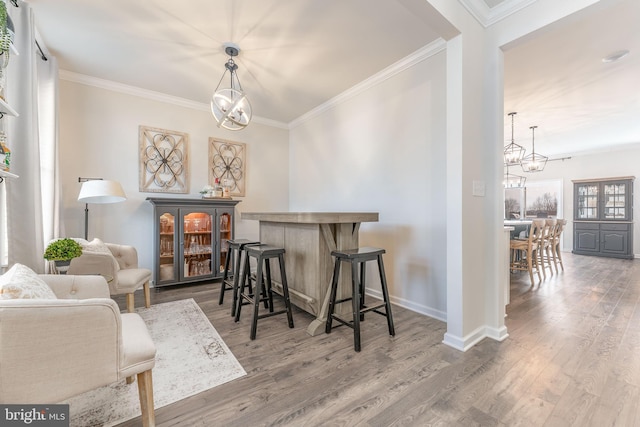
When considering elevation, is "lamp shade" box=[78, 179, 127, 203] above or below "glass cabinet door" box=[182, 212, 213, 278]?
above

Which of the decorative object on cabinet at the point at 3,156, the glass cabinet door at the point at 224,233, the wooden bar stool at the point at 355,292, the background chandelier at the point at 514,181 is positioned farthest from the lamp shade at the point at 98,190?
the background chandelier at the point at 514,181

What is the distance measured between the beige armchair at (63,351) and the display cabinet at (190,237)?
2.65 m

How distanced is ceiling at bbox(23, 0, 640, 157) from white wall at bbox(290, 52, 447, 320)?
1.17ft

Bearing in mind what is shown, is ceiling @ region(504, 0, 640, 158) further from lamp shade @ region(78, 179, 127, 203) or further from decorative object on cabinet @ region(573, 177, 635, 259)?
lamp shade @ region(78, 179, 127, 203)

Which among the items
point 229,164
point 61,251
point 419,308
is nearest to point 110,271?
point 61,251

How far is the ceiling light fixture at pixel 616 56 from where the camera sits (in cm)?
280

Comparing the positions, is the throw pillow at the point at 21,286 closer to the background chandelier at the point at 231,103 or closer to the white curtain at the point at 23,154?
the white curtain at the point at 23,154

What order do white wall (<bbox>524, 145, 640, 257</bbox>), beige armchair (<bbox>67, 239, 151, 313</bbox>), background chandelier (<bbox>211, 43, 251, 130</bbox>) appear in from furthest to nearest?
white wall (<bbox>524, 145, 640, 257</bbox>)
background chandelier (<bbox>211, 43, 251, 130</bbox>)
beige armchair (<bbox>67, 239, 151, 313</bbox>)

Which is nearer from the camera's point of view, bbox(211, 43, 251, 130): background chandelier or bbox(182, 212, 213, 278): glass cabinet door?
bbox(211, 43, 251, 130): background chandelier

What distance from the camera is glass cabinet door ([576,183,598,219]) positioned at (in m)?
6.48

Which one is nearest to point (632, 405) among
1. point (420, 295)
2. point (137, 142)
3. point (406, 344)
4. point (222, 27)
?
point (406, 344)

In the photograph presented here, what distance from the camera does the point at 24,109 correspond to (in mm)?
1882

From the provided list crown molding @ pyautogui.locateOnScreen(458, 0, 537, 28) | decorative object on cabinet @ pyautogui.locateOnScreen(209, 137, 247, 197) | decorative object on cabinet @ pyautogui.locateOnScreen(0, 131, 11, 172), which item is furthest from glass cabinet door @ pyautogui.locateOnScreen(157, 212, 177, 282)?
crown molding @ pyautogui.locateOnScreen(458, 0, 537, 28)

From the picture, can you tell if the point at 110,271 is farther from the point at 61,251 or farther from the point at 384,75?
the point at 384,75
